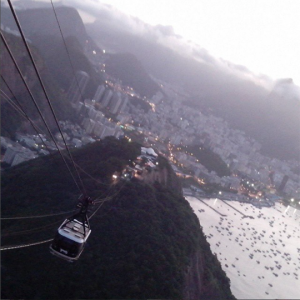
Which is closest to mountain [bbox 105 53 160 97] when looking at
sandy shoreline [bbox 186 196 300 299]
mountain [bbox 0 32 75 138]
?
mountain [bbox 0 32 75 138]

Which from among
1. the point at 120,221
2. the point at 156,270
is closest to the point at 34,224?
the point at 120,221

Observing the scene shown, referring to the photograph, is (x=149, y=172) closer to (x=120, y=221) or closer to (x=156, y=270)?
(x=120, y=221)

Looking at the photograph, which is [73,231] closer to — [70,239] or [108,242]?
[70,239]

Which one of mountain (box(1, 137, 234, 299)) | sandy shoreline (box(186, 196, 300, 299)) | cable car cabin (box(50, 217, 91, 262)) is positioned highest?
cable car cabin (box(50, 217, 91, 262))

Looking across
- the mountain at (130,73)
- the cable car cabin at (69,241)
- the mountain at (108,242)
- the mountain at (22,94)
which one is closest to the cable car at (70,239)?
the cable car cabin at (69,241)

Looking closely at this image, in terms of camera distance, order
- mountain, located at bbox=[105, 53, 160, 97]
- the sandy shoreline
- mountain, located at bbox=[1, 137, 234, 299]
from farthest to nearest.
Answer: mountain, located at bbox=[105, 53, 160, 97], the sandy shoreline, mountain, located at bbox=[1, 137, 234, 299]

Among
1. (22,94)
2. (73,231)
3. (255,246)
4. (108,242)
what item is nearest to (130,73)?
(22,94)

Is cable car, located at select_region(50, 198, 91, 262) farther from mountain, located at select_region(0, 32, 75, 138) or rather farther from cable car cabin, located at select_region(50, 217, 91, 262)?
mountain, located at select_region(0, 32, 75, 138)

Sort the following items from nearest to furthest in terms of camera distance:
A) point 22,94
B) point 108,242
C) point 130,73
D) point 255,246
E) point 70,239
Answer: point 70,239 < point 108,242 < point 255,246 < point 22,94 < point 130,73
